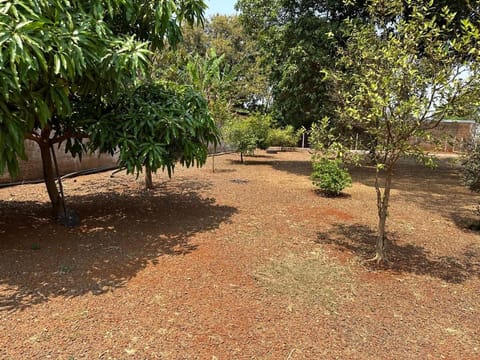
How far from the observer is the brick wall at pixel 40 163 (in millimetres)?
8166

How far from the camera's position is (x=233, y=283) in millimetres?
3484

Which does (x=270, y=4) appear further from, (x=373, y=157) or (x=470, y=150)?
(x=373, y=157)

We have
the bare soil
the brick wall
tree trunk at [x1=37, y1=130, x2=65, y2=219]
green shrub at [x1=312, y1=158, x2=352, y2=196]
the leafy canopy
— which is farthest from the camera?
the brick wall

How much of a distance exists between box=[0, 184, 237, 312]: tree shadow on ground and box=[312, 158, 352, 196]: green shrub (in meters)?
2.57

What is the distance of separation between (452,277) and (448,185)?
7528mm

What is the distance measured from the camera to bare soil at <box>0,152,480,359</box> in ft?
8.36

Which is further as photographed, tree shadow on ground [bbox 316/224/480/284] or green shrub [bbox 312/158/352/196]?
green shrub [bbox 312/158/352/196]

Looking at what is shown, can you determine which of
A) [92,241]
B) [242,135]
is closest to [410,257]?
[92,241]

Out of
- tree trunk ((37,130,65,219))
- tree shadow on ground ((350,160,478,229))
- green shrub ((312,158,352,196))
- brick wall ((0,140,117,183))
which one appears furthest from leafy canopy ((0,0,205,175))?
tree shadow on ground ((350,160,478,229))

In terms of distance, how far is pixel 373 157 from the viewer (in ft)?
13.3

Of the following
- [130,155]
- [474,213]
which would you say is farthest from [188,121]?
[474,213]

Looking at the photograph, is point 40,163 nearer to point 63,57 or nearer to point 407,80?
point 63,57

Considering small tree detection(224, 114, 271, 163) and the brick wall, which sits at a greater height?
small tree detection(224, 114, 271, 163)

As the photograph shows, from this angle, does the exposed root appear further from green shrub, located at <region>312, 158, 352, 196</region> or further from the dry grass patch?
green shrub, located at <region>312, 158, 352, 196</region>
